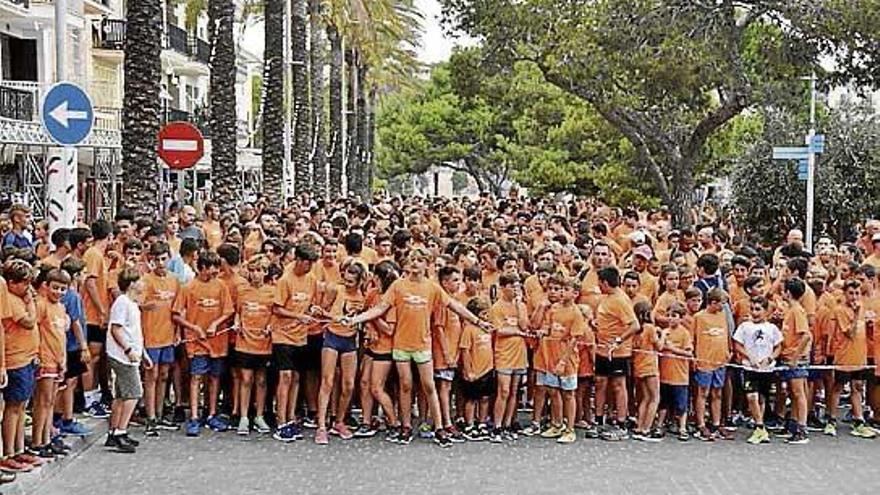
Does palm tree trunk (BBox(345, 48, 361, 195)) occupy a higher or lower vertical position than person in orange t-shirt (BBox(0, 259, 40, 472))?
higher

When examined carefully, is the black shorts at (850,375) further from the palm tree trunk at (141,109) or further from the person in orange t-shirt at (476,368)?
the palm tree trunk at (141,109)

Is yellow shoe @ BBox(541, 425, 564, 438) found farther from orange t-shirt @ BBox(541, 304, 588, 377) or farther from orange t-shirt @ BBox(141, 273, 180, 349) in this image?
orange t-shirt @ BBox(141, 273, 180, 349)

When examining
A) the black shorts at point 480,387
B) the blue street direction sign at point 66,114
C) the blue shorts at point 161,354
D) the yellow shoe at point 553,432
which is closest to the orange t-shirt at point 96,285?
the blue shorts at point 161,354

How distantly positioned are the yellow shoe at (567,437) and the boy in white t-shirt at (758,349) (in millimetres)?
1682

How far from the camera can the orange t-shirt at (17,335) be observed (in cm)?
973

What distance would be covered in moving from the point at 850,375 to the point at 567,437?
290 cm

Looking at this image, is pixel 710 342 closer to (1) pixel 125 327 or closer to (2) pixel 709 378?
(2) pixel 709 378

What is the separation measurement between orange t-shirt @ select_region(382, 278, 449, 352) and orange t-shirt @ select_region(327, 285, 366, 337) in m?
0.35

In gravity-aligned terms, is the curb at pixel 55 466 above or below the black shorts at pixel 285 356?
below

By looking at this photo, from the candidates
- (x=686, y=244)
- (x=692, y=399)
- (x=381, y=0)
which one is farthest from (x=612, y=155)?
(x=692, y=399)

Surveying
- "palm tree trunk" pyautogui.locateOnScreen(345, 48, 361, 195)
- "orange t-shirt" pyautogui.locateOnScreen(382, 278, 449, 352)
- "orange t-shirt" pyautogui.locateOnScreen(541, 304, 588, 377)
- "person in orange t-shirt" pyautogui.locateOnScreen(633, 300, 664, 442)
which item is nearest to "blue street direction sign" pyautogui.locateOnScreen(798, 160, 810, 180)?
"person in orange t-shirt" pyautogui.locateOnScreen(633, 300, 664, 442)

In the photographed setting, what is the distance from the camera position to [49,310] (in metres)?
10.3

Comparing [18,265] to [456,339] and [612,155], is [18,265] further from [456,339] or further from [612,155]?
[612,155]

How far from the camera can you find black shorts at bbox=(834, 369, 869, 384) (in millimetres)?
12867
